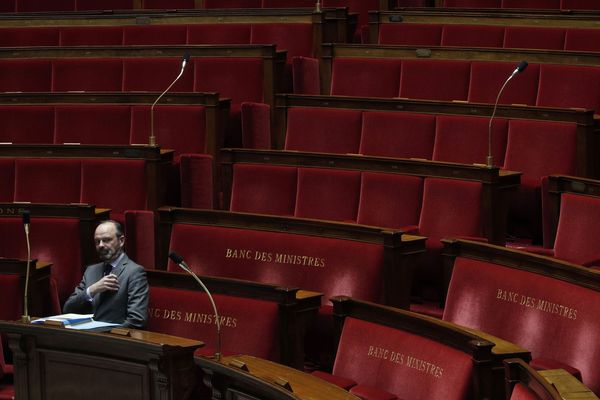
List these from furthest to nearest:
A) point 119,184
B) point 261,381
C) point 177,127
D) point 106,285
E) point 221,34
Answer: point 221,34 → point 177,127 → point 119,184 → point 106,285 → point 261,381

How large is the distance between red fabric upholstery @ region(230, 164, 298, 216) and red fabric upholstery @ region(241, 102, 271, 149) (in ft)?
0.52

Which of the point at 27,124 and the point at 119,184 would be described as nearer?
the point at 119,184

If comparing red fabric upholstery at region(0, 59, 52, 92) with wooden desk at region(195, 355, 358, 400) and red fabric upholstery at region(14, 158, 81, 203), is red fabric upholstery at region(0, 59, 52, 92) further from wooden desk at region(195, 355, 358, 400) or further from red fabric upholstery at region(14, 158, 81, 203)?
wooden desk at region(195, 355, 358, 400)

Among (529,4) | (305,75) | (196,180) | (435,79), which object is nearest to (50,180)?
(196,180)

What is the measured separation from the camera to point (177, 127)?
139 cm

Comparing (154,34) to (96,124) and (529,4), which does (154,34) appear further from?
(529,4)

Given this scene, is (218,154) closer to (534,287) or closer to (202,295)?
(202,295)

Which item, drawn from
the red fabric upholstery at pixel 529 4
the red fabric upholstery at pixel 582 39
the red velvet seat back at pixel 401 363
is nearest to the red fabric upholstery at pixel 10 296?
the red velvet seat back at pixel 401 363

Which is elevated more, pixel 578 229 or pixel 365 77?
pixel 365 77

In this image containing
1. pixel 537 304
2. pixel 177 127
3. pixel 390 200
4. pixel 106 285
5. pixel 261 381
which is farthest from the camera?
pixel 177 127

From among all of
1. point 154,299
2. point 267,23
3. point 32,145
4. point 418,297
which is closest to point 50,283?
point 154,299

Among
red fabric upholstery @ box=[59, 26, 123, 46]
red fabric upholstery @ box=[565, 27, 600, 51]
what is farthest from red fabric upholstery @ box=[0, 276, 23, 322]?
red fabric upholstery @ box=[565, 27, 600, 51]

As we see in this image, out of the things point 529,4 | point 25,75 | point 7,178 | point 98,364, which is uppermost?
point 529,4

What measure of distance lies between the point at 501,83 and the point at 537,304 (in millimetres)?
522
